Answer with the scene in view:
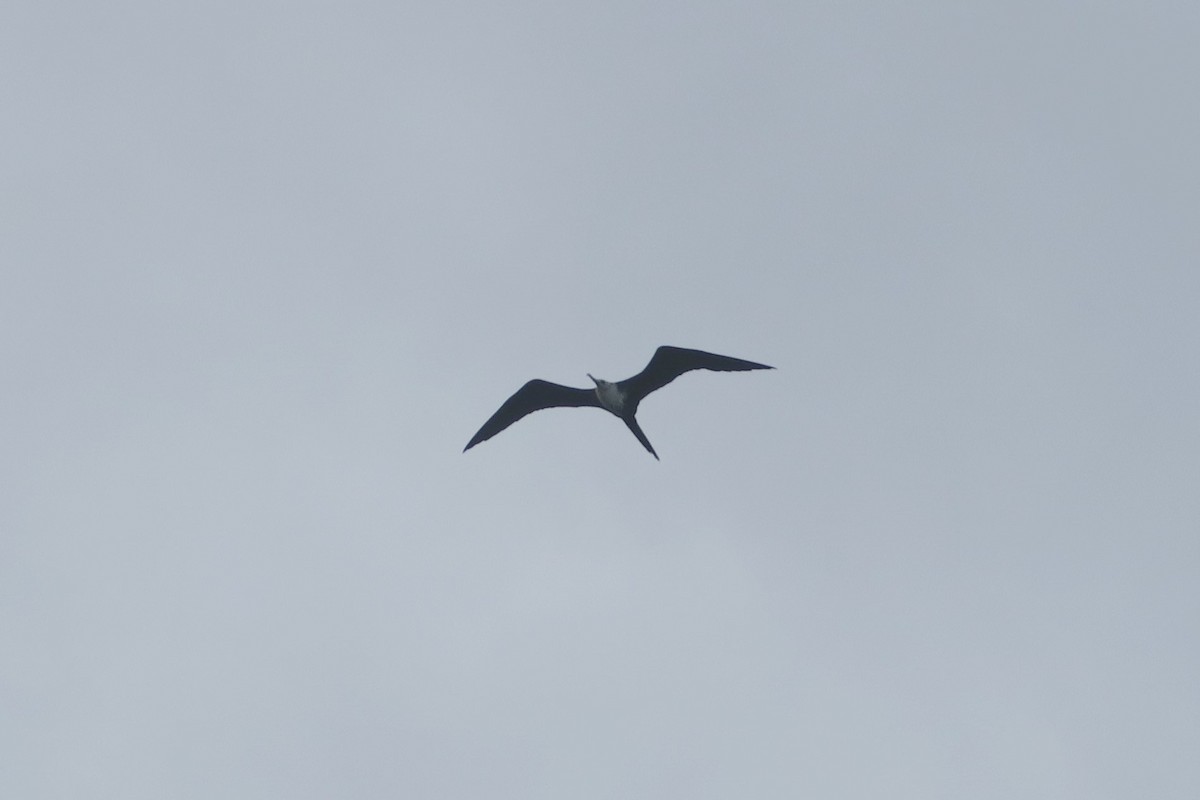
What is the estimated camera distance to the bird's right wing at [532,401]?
22.9m

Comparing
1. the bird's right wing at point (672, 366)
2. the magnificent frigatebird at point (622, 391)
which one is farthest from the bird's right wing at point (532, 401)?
the bird's right wing at point (672, 366)

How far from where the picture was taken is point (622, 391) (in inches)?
869

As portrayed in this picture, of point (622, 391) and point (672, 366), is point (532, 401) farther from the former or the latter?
point (672, 366)

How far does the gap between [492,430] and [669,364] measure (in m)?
3.63

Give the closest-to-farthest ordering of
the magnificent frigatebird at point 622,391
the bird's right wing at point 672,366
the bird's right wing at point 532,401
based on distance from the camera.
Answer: the bird's right wing at point 672,366 → the magnificent frigatebird at point 622,391 → the bird's right wing at point 532,401

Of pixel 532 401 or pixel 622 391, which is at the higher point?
pixel 622 391

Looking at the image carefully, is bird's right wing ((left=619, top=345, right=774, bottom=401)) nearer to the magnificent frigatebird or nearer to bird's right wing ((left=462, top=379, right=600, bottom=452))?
the magnificent frigatebird

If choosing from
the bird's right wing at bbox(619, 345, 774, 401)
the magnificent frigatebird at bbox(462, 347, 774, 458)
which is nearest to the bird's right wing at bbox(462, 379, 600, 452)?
the magnificent frigatebird at bbox(462, 347, 774, 458)

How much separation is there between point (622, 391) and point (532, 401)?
195 centimetres

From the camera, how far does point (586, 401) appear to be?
904 inches

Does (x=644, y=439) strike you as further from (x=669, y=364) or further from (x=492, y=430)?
(x=492, y=430)

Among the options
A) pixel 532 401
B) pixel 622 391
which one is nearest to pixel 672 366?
pixel 622 391

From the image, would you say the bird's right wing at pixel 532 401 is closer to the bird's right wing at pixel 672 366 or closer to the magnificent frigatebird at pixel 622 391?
the magnificent frigatebird at pixel 622 391

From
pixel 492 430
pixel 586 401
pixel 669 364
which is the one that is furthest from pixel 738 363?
pixel 492 430
